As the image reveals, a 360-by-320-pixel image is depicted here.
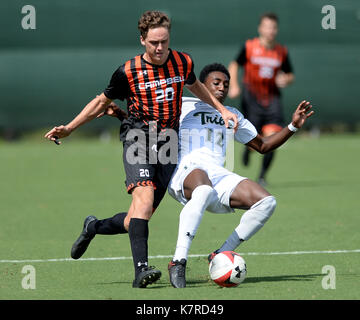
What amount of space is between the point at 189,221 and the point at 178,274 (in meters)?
0.46

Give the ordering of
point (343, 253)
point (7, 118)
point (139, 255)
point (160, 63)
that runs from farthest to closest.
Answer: point (7, 118), point (343, 253), point (160, 63), point (139, 255)

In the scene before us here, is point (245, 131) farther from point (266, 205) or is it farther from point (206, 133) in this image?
point (266, 205)

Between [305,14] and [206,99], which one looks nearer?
[206,99]

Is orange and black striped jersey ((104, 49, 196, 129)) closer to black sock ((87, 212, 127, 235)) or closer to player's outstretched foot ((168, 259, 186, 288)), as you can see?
black sock ((87, 212, 127, 235))

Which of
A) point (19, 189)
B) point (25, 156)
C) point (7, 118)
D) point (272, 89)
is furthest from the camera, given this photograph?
point (7, 118)

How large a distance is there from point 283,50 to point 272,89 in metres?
0.68

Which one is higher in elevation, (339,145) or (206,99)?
(206,99)

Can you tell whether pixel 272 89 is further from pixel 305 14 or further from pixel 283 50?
pixel 305 14

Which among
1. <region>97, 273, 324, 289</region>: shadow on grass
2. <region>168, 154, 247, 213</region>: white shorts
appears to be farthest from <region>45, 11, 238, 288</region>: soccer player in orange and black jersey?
<region>97, 273, 324, 289</region>: shadow on grass

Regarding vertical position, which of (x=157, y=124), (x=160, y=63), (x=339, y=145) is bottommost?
(x=339, y=145)

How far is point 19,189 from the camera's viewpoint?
12.8 m

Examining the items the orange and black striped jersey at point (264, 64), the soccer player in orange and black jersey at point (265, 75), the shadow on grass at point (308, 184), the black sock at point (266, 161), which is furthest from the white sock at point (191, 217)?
the orange and black striped jersey at point (264, 64)

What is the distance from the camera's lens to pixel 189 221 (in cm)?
623

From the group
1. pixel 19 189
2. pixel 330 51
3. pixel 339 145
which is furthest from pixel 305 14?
pixel 19 189
